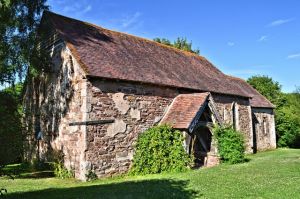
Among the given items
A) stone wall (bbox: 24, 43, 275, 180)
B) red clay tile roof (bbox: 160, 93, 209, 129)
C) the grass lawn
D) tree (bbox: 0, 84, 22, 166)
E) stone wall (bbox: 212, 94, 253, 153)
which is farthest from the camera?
stone wall (bbox: 212, 94, 253, 153)

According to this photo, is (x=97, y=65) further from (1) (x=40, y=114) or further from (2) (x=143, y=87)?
(1) (x=40, y=114)

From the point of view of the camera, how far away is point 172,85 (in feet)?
51.7

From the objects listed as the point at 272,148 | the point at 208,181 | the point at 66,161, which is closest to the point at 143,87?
the point at 66,161

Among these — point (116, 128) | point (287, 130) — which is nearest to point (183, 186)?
point (116, 128)

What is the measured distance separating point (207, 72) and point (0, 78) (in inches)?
518

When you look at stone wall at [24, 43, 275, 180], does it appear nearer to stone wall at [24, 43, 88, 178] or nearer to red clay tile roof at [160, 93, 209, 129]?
stone wall at [24, 43, 88, 178]

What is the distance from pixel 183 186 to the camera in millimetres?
9969

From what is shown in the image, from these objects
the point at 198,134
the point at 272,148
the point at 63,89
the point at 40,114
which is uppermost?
the point at 63,89

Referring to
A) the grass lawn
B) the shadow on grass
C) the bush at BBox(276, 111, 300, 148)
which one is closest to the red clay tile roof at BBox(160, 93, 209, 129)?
the grass lawn

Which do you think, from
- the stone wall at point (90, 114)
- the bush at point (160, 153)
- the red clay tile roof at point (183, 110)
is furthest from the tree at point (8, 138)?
the red clay tile roof at point (183, 110)

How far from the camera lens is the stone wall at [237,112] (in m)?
19.5

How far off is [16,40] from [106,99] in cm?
528

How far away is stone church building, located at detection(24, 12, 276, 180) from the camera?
12.8 m

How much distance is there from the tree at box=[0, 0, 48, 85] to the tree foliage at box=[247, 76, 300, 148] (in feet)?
77.3
